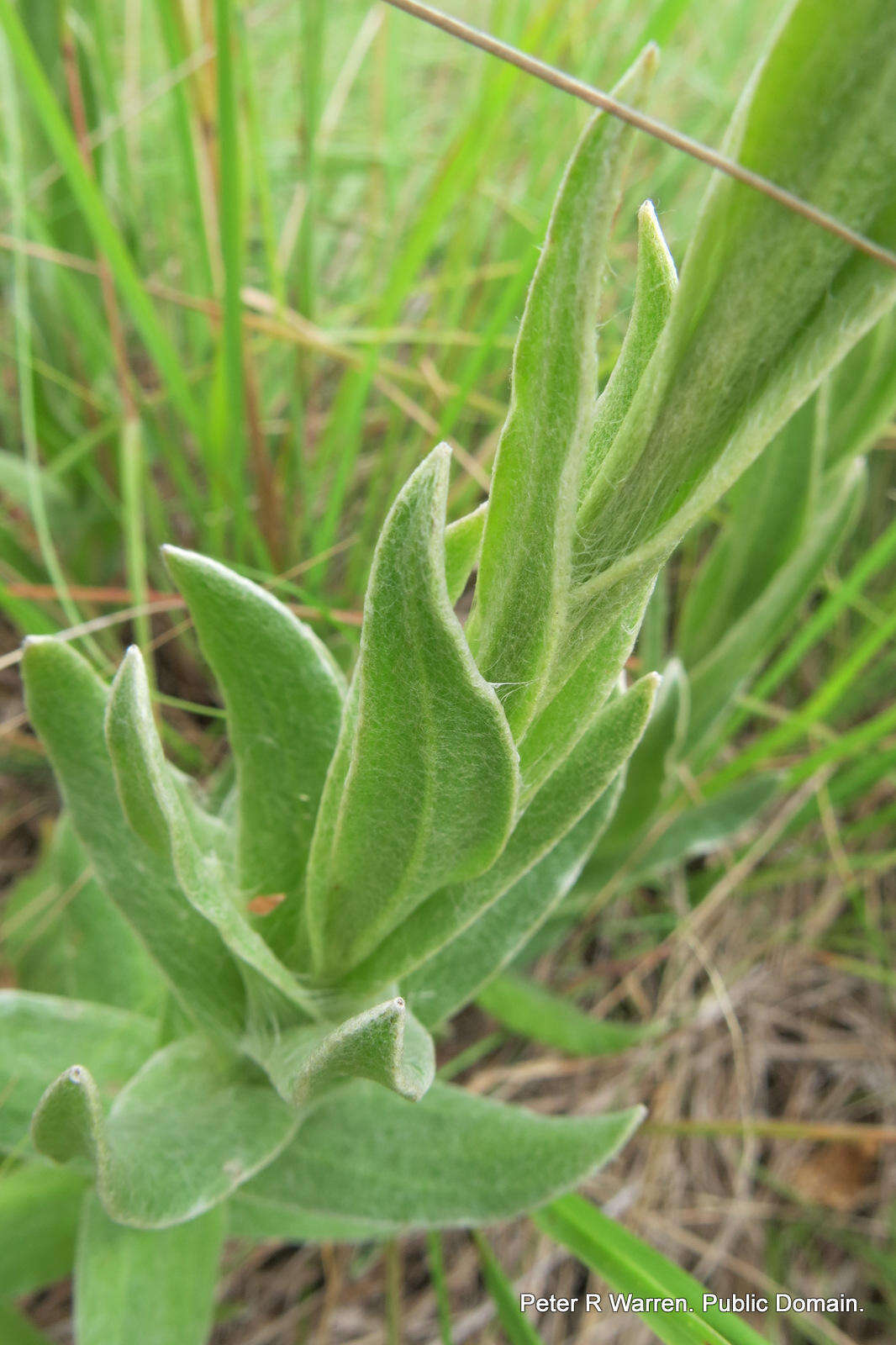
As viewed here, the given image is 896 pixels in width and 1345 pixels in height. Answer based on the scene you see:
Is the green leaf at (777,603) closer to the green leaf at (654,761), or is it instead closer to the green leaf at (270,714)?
the green leaf at (654,761)

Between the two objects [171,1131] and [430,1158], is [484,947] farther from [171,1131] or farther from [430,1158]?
[171,1131]

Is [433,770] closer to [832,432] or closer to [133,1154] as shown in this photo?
[133,1154]

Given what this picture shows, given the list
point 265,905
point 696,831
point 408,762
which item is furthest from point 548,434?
point 696,831

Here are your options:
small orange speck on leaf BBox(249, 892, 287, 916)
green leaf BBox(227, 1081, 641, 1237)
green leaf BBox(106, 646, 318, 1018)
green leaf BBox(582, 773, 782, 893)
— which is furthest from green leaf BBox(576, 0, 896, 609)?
green leaf BBox(582, 773, 782, 893)

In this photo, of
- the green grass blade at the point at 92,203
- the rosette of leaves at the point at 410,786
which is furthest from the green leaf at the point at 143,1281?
the green grass blade at the point at 92,203

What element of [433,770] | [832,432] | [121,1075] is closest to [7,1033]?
[121,1075]

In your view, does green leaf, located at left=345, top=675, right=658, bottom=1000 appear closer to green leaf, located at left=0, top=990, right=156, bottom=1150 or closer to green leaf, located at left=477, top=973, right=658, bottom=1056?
green leaf, located at left=0, top=990, right=156, bottom=1150
